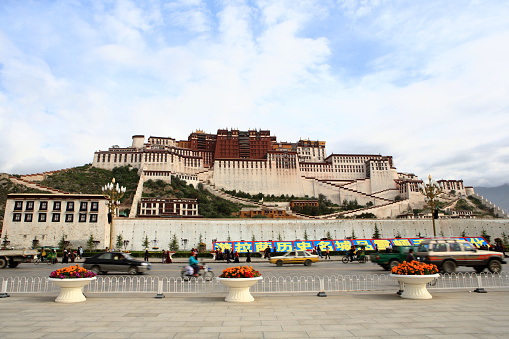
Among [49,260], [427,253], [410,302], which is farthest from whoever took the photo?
[49,260]

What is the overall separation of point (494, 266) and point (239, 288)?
13.8 metres

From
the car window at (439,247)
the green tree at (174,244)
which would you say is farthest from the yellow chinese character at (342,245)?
the car window at (439,247)

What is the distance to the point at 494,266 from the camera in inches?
646

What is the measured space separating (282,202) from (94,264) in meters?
66.8

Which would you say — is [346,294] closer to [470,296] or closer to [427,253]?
[470,296]

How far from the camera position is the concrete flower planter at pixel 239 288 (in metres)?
9.71

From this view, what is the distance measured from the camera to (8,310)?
28.1 feet

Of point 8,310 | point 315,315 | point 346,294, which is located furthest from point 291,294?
point 8,310

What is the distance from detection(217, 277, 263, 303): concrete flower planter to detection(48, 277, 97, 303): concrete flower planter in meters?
4.22

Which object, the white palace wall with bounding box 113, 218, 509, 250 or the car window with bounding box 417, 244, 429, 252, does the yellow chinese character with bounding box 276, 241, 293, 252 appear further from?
the car window with bounding box 417, 244, 429, 252

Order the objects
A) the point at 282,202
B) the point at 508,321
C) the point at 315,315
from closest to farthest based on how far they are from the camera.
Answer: the point at 508,321, the point at 315,315, the point at 282,202

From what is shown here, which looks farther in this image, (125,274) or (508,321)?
(125,274)

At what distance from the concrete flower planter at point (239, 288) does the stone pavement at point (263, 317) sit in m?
0.31

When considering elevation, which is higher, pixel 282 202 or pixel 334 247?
pixel 282 202
